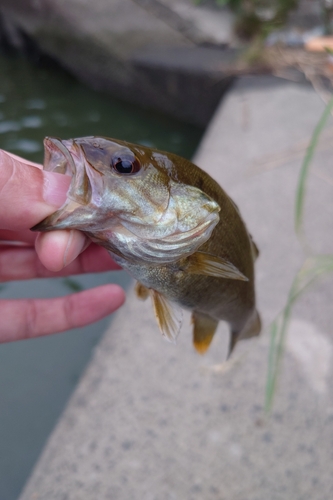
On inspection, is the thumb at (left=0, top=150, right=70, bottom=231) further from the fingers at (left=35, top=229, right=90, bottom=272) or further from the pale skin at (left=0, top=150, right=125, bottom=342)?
the pale skin at (left=0, top=150, right=125, bottom=342)

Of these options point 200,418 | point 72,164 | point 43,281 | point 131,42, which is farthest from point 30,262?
point 131,42

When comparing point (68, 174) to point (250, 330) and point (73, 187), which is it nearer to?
point (73, 187)

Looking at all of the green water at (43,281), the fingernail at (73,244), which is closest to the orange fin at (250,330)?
the fingernail at (73,244)

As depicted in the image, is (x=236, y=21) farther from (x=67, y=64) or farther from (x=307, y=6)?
(x=67, y=64)

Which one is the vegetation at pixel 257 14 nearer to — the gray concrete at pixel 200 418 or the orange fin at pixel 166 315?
the gray concrete at pixel 200 418

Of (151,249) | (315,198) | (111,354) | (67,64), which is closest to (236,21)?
(67,64)

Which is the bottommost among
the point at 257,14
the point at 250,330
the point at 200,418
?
the point at 200,418
